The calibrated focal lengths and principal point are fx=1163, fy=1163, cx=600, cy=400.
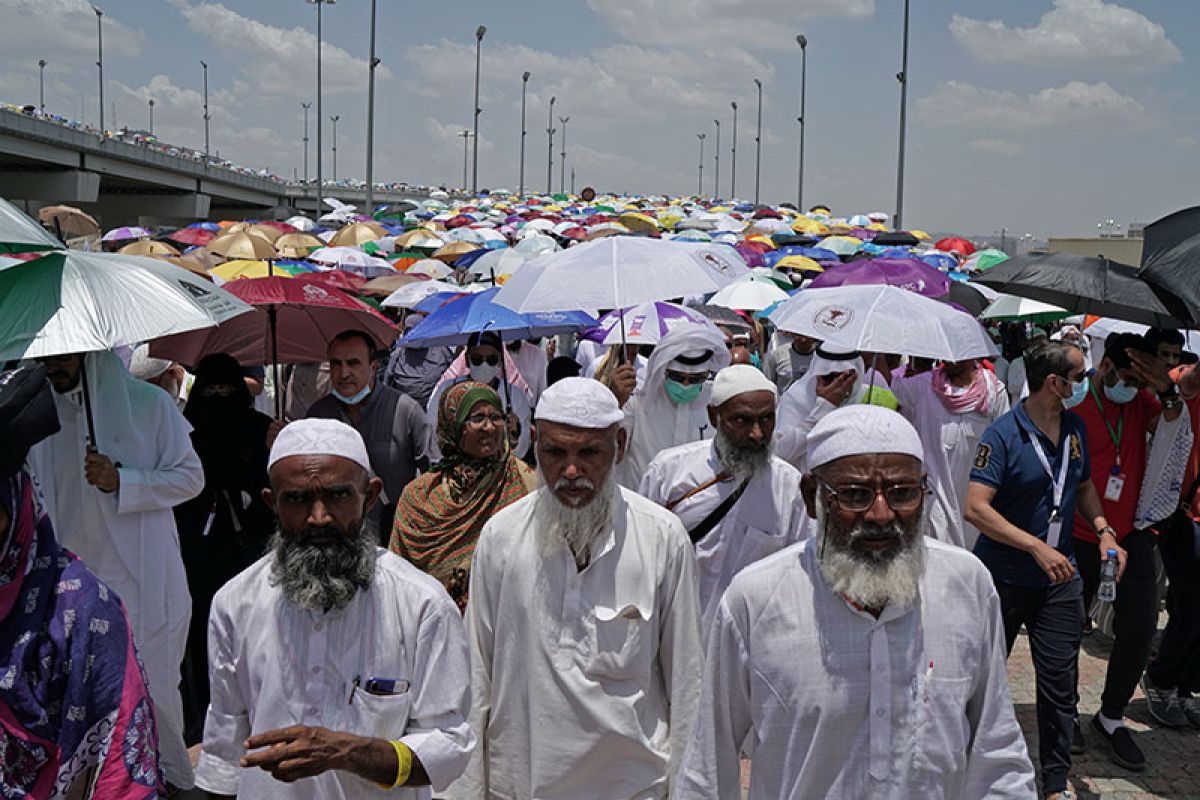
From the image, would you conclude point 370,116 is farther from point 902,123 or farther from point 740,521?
point 740,521

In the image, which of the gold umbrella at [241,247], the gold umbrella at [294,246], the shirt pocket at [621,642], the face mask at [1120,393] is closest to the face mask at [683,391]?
the face mask at [1120,393]

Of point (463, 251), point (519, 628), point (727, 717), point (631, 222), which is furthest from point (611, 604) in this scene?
point (631, 222)

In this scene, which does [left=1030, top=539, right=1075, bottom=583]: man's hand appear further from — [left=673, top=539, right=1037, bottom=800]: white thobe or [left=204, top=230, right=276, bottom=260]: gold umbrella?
[left=204, top=230, right=276, bottom=260]: gold umbrella

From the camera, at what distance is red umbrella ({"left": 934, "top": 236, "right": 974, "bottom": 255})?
25094 millimetres

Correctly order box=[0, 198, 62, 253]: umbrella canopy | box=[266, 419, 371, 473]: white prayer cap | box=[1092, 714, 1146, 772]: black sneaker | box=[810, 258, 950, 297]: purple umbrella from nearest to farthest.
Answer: box=[266, 419, 371, 473]: white prayer cap
box=[0, 198, 62, 253]: umbrella canopy
box=[1092, 714, 1146, 772]: black sneaker
box=[810, 258, 950, 297]: purple umbrella

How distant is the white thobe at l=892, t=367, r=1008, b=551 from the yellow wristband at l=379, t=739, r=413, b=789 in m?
4.15

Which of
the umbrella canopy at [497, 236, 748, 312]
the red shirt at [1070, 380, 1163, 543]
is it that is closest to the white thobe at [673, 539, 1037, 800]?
the umbrella canopy at [497, 236, 748, 312]

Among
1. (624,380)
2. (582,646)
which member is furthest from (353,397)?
(582,646)

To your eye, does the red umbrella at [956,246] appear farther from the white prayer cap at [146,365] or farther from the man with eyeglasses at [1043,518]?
the man with eyeglasses at [1043,518]

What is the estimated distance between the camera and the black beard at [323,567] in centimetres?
259

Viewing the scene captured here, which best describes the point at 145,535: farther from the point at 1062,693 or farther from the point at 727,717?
the point at 1062,693

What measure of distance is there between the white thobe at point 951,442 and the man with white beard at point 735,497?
2206 millimetres

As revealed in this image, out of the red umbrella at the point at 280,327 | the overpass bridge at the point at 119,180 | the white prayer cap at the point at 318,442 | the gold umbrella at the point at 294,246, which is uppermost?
the overpass bridge at the point at 119,180

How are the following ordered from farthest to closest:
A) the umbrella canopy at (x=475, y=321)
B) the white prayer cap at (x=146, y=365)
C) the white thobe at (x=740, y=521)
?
the umbrella canopy at (x=475, y=321) < the white prayer cap at (x=146, y=365) < the white thobe at (x=740, y=521)
